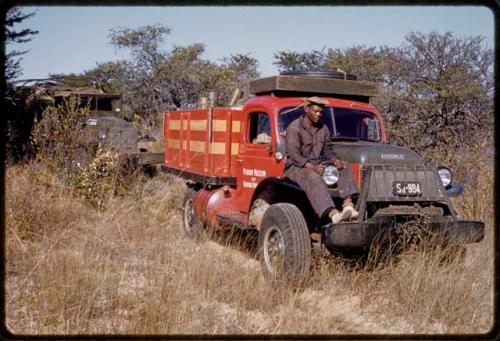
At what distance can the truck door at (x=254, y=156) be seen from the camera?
661cm

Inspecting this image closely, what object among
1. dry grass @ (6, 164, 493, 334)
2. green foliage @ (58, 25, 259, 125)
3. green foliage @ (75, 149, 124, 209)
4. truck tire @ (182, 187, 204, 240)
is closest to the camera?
dry grass @ (6, 164, 493, 334)

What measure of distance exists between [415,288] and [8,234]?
438 centimetres

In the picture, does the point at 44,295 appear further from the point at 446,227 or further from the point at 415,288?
the point at 446,227

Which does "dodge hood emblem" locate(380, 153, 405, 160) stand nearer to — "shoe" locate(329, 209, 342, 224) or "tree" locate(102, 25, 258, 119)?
"shoe" locate(329, 209, 342, 224)

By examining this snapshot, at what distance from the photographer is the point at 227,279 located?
17.7 ft

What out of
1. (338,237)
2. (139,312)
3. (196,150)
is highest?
(196,150)

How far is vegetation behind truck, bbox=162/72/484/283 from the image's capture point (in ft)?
17.4

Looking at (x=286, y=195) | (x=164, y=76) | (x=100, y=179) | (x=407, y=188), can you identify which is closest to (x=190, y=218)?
(x=100, y=179)

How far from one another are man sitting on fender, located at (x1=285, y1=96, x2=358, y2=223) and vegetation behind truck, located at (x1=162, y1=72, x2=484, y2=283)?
9 cm

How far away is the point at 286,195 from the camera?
6.18m


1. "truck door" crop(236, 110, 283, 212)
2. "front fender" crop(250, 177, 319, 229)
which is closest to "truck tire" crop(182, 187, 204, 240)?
"truck door" crop(236, 110, 283, 212)

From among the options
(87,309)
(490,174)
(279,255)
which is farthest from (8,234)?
(490,174)

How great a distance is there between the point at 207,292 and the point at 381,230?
5.38 feet

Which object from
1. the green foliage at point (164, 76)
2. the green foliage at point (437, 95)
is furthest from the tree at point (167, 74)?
the green foliage at point (437, 95)
